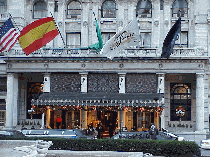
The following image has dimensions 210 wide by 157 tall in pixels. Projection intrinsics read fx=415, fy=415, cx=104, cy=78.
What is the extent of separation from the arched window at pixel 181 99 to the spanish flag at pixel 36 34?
15410mm

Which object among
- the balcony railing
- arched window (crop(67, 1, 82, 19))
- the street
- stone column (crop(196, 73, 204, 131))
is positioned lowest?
the street

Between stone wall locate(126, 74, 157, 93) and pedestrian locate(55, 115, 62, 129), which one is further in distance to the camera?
pedestrian locate(55, 115, 62, 129)

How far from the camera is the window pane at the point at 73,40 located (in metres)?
43.5

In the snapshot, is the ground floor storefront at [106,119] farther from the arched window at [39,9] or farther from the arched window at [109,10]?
the arched window at [39,9]

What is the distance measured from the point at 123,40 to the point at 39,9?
12.4 m

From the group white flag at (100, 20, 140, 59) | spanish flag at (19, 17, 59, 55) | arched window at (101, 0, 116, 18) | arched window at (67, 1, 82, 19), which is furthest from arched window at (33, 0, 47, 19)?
white flag at (100, 20, 140, 59)

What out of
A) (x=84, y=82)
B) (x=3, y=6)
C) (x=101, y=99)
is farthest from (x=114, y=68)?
(x=3, y=6)

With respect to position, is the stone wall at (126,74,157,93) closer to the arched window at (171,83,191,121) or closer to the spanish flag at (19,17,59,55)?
the arched window at (171,83,191,121)

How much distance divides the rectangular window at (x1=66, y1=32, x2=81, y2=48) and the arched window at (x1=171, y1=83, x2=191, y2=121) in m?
11.0

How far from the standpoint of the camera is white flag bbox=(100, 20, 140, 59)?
3612 centimetres

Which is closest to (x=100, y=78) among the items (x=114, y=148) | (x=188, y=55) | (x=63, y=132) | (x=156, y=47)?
(x=156, y=47)

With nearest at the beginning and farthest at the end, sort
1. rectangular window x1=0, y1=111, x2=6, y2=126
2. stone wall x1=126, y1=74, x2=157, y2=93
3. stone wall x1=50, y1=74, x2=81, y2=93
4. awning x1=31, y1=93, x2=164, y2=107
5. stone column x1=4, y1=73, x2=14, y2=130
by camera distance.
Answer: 1. awning x1=31, y1=93, x2=164, y2=107
2. stone wall x1=126, y1=74, x2=157, y2=93
3. stone column x1=4, y1=73, x2=14, y2=130
4. stone wall x1=50, y1=74, x2=81, y2=93
5. rectangular window x1=0, y1=111, x2=6, y2=126

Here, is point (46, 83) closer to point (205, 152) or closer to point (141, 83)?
point (141, 83)

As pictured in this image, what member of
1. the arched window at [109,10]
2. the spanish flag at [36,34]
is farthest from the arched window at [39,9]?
the spanish flag at [36,34]
